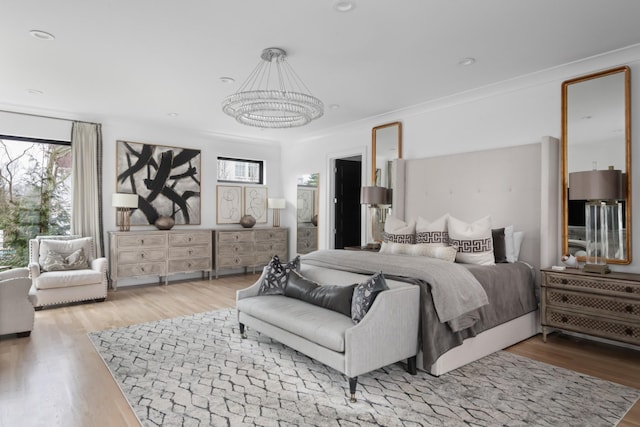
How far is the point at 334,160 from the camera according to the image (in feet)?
22.1

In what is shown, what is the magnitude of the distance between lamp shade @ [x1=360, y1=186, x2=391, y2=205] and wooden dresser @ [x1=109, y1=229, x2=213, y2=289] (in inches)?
114

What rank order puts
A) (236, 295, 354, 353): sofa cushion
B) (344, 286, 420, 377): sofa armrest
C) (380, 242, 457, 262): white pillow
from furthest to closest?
(380, 242, 457, 262): white pillow, (236, 295, 354, 353): sofa cushion, (344, 286, 420, 377): sofa armrest

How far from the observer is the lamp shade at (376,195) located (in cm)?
535

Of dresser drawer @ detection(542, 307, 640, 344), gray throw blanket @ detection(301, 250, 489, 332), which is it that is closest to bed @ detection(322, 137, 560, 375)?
gray throw blanket @ detection(301, 250, 489, 332)

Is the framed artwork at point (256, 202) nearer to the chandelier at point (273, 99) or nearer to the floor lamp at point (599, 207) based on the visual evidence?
the chandelier at point (273, 99)

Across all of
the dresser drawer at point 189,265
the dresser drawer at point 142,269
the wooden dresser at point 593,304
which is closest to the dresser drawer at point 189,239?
the dresser drawer at point 189,265

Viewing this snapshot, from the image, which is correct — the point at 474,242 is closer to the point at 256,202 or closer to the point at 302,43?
the point at 302,43

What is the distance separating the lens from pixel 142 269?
5.96 metres

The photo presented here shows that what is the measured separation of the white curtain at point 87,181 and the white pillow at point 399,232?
4.32 meters

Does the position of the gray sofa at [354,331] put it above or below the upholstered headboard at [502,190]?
below

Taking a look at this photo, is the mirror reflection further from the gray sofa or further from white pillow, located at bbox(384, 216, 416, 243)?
the gray sofa

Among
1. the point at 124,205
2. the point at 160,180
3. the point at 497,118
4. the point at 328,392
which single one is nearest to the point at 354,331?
the point at 328,392

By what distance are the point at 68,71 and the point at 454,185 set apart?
4447 millimetres

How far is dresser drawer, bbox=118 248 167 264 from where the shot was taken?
19.0ft
